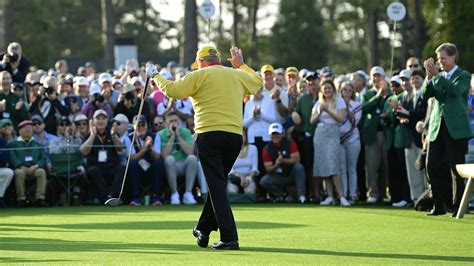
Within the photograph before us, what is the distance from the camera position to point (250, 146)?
2053 cm

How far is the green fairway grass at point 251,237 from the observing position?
11336mm

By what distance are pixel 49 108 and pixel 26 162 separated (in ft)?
5.22

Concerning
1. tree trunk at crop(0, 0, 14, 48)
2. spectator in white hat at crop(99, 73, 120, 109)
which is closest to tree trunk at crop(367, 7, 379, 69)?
tree trunk at crop(0, 0, 14, 48)

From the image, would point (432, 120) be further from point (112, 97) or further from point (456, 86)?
point (112, 97)

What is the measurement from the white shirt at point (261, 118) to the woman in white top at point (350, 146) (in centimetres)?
130

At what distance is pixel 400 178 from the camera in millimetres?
19547

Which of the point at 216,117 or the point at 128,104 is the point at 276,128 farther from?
the point at 216,117

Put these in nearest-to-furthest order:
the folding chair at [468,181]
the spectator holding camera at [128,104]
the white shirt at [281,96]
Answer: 1. the folding chair at [468,181]
2. the white shirt at [281,96]
3. the spectator holding camera at [128,104]

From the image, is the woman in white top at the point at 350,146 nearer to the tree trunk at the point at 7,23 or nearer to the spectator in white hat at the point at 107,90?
the spectator in white hat at the point at 107,90

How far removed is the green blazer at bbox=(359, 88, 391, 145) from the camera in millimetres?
19781

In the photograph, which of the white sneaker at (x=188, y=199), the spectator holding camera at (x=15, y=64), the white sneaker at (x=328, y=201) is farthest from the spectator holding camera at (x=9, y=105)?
the white sneaker at (x=328, y=201)

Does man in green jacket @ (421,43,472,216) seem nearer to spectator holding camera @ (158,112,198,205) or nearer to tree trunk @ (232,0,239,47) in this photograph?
spectator holding camera @ (158,112,198,205)

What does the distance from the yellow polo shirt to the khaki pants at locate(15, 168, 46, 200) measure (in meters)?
7.86

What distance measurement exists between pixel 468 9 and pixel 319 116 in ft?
80.5
